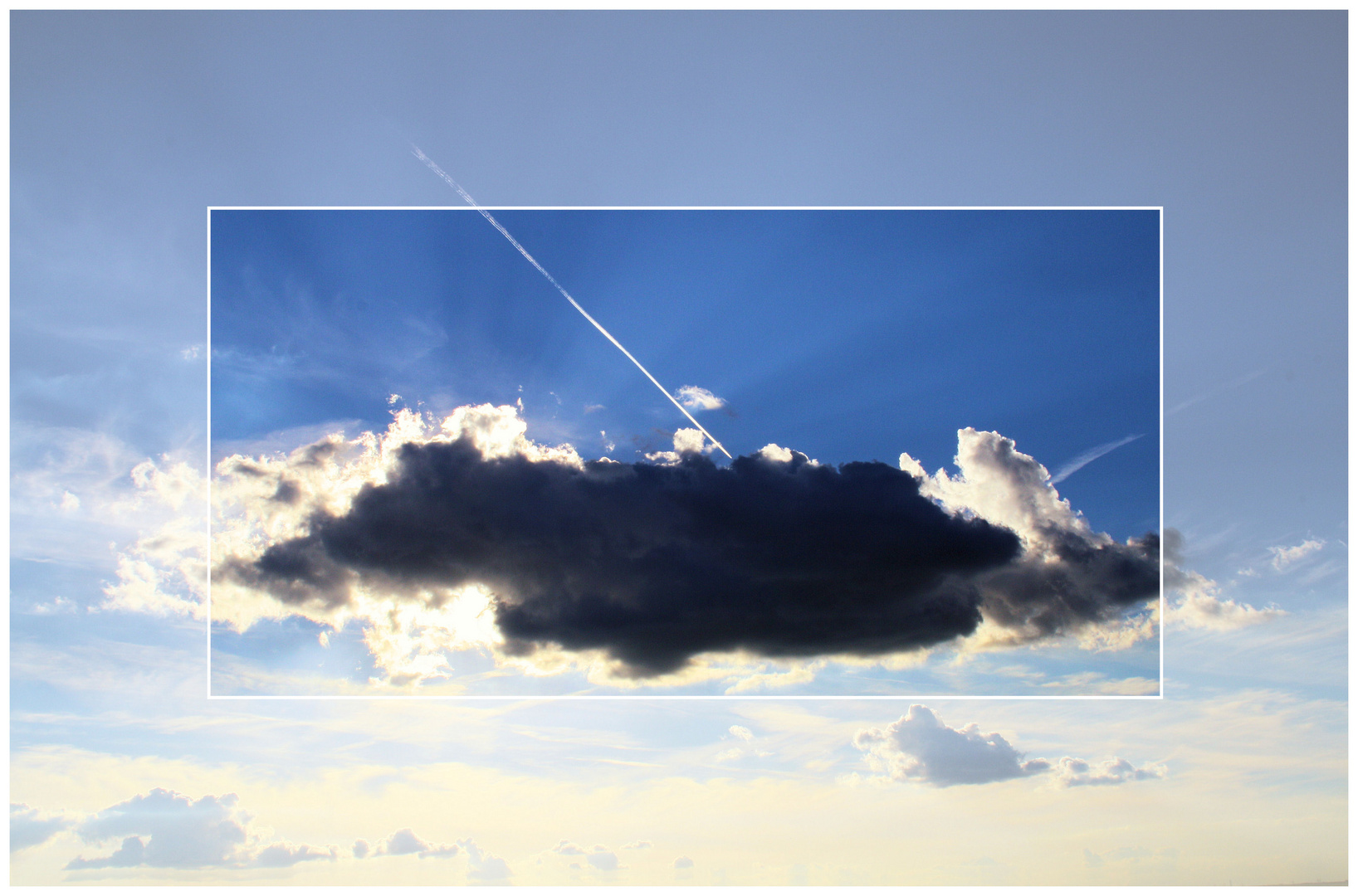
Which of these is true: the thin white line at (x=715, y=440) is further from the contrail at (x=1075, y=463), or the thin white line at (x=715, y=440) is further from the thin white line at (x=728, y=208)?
the contrail at (x=1075, y=463)

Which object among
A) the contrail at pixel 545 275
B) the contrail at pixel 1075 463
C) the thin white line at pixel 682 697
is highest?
the contrail at pixel 545 275

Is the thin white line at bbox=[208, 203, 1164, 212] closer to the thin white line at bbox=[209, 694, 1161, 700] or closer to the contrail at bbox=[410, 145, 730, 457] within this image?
the contrail at bbox=[410, 145, 730, 457]

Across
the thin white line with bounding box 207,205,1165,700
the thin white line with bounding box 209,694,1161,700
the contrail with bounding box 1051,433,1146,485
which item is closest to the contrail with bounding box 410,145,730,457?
the thin white line with bounding box 207,205,1165,700

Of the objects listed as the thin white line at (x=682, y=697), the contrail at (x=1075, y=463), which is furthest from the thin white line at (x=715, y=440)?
the contrail at (x=1075, y=463)

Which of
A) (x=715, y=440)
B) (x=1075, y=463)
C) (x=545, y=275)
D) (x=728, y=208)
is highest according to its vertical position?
(x=728, y=208)

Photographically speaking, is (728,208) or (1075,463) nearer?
(1075,463)

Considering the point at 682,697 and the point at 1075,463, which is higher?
the point at 1075,463

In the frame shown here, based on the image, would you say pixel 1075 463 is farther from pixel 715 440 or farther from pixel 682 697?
pixel 682 697

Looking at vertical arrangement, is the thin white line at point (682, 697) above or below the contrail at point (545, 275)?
below

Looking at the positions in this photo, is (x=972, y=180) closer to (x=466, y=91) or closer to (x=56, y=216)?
(x=466, y=91)

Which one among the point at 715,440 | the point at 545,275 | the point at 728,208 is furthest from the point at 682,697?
the point at 728,208

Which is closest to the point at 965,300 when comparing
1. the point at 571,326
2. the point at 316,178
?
the point at 571,326

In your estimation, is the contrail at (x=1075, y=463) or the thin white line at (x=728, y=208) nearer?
the contrail at (x=1075, y=463)
